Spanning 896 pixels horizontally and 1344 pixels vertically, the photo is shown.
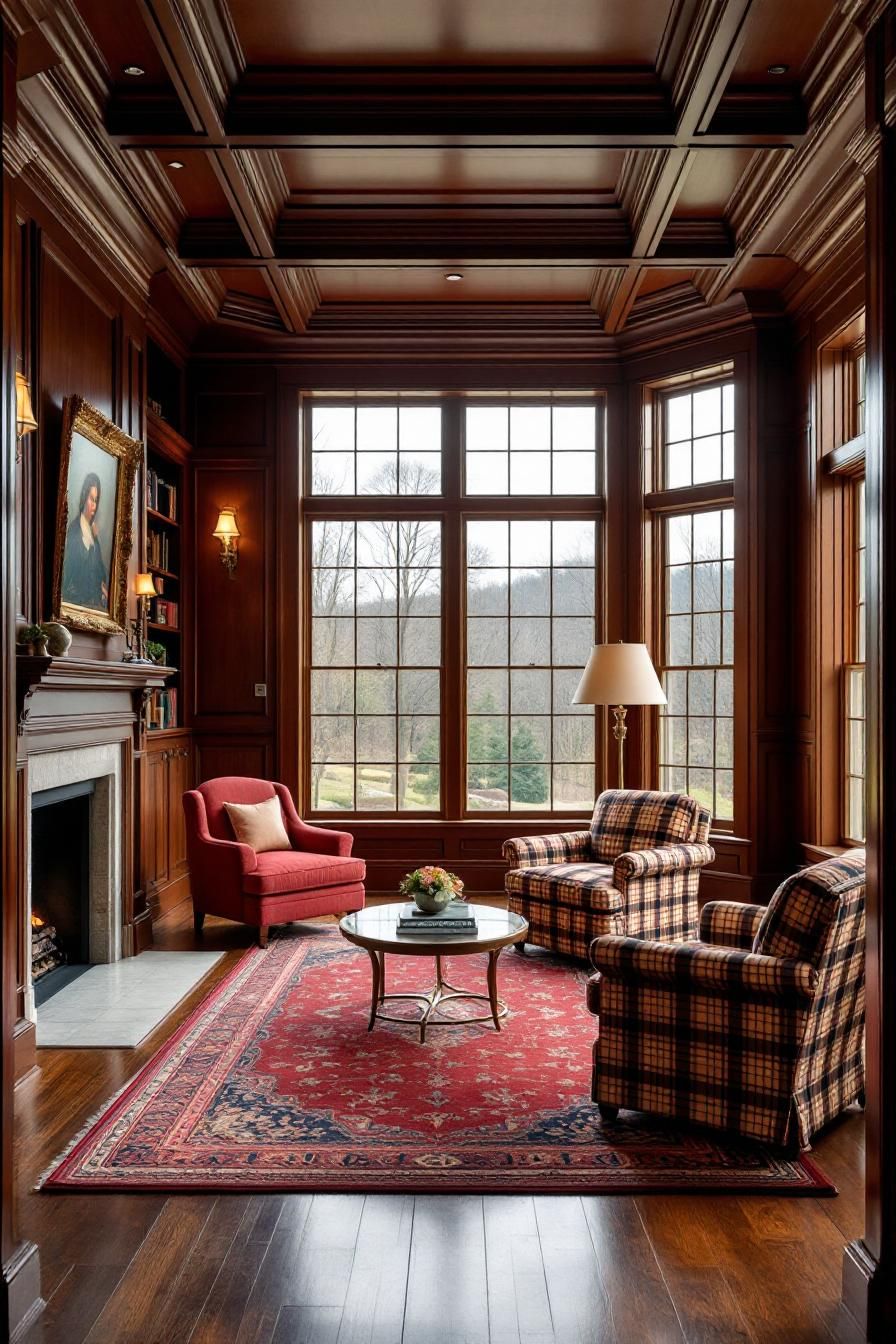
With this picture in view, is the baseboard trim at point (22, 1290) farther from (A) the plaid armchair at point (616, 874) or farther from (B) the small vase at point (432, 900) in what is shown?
(A) the plaid armchair at point (616, 874)

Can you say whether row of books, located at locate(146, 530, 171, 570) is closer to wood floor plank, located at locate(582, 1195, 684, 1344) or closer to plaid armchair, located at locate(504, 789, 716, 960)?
plaid armchair, located at locate(504, 789, 716, 960)

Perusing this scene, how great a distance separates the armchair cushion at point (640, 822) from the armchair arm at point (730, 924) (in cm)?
177

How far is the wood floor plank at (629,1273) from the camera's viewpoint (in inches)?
92.4

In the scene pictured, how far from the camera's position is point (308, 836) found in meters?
6.38

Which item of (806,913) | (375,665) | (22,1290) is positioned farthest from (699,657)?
(22,1290)

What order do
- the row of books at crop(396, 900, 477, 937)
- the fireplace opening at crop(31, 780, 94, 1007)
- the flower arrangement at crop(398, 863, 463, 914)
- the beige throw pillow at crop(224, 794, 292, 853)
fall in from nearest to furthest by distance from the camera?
the row of books at crop(396, 900, 477, 937) < the flower arrangement at crop(398, 863, 463, 914) < the fireplace opening at crop(31, 780, 94, 1007) < the beige throw pillow at crop(224, 794, 292, 853)

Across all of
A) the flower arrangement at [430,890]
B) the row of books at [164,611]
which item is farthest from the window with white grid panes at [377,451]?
the flower arrangement at [430,890]

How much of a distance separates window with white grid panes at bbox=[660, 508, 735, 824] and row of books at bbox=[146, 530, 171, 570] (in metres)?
3.43

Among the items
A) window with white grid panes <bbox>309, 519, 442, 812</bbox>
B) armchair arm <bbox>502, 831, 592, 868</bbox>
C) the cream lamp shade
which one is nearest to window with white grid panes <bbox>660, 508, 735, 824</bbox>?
armchair arm <bbox>502, 831, 592, 868</bbox>

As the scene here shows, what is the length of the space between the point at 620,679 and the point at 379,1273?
12.4 feet

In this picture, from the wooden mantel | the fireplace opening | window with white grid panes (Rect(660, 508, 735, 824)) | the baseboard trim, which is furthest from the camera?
window with white grid panes (Rect(660, 508, 735, 824))

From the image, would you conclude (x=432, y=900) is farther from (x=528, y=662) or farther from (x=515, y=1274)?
(x=528, y=662)

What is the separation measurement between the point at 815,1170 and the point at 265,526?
213 inches

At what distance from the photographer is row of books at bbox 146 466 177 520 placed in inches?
255
